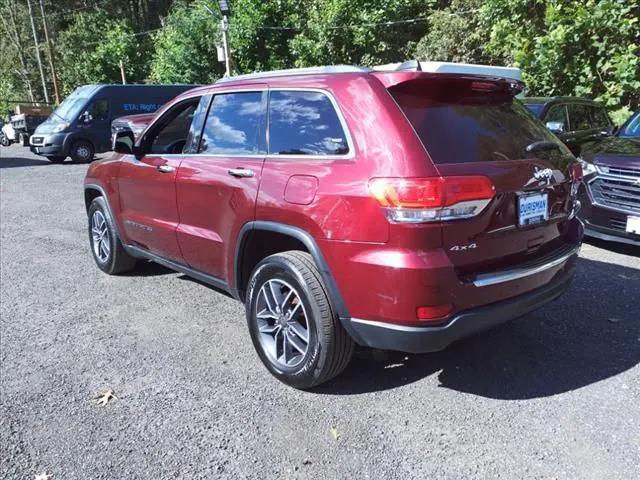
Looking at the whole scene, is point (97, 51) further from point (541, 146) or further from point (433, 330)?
point (433, 330)

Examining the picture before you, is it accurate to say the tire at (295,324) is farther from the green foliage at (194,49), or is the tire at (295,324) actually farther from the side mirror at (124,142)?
the green foliage at (194,49)

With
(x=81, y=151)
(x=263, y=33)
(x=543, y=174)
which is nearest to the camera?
(x=543, y=174)

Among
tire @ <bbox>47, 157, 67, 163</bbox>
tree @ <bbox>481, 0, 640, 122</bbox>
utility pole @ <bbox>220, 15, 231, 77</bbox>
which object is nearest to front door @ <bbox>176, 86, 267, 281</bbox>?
tree @ <bbox>481, 0, 640, 122</bbox>

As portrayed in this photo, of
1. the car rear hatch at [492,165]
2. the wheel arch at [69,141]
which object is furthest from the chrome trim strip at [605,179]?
the wheel arch at [69,141]

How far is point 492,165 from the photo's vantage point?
2746 mm

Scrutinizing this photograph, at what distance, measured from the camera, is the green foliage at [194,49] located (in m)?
23.6

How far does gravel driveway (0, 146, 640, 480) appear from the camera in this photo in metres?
2.55

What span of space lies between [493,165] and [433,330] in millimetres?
895

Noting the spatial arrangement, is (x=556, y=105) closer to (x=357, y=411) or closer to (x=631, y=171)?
(x=631, y=171)

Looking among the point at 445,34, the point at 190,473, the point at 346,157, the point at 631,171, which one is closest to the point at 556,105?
the point at 631,171

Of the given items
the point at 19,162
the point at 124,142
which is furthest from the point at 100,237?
the point at 19,162

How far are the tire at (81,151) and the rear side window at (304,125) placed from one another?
15.2 meters

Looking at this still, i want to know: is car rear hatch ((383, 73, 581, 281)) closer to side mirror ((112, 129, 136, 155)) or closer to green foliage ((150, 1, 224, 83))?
side mirror ((112, 129, 136, 155))

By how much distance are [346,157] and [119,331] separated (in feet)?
7.78
